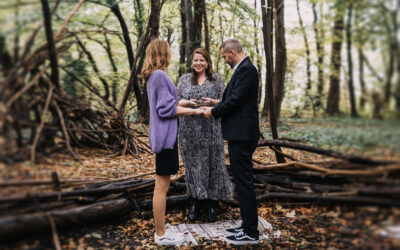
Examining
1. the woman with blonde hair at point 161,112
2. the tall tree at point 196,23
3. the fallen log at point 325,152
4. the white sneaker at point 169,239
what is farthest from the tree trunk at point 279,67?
the white sneaker at point 169,239

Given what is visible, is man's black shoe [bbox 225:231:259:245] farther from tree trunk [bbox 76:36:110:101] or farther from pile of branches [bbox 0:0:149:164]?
tree trunk [bbox 76:36:110:101]

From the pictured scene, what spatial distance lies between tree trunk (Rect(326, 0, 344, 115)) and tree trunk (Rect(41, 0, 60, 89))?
7.60 feet

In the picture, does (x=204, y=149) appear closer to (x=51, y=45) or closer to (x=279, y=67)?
(x=51, y=45)

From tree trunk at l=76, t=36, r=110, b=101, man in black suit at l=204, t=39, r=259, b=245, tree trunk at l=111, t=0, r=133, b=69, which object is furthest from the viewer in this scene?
tree trunk at l=111, t=0, r=133, b=69

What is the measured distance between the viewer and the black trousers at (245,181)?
9.16 ft

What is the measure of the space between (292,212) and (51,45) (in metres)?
3.07

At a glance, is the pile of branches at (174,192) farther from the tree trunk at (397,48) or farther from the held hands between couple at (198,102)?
the held hands between couple at (198,102)

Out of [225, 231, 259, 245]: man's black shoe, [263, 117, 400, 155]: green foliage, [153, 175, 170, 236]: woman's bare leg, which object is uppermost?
[263, 117, 400, 155]: green foliage

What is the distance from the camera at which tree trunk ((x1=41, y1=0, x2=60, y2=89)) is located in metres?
1.98

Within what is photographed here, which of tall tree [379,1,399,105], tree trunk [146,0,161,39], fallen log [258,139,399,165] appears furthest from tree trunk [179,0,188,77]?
tall tree [379,1,399,105]

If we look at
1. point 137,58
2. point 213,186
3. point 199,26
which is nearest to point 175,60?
point 199,26

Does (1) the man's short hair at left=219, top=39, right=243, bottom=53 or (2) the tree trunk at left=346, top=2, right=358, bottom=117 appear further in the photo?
(1) the man's short hair at left=219, top=39, right=243, bottom=53

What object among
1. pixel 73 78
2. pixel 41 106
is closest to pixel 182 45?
pixel 73 78

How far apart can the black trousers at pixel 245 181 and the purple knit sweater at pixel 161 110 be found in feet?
2.18
